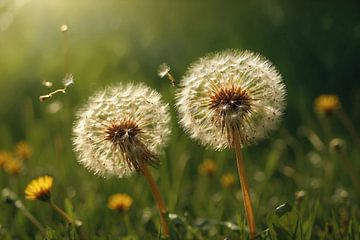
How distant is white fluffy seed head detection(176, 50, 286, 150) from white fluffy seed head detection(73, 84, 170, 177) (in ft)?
0.41

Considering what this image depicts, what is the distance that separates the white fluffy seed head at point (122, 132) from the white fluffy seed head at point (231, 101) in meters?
0.12

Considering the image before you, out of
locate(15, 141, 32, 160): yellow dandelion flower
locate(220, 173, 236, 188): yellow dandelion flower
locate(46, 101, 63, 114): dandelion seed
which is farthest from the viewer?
locate(15, 141, 32, 160): yellow dandelion flower

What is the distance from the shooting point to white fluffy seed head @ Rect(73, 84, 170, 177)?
8.09 feet

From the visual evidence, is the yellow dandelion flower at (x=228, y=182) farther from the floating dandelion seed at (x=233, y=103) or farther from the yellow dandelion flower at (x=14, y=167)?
the floating dandelion seed at (x=233, y=103)

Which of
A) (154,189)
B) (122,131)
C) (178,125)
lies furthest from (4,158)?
(154,189)

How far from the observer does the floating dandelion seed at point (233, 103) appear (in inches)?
94.6

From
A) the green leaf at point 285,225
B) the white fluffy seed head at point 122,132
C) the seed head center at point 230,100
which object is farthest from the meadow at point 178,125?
the seed head center at point 230,100

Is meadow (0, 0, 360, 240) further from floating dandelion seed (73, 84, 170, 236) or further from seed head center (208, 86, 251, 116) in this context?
seed head center (208, 86, 251, 116)

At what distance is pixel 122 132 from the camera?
8.19ft

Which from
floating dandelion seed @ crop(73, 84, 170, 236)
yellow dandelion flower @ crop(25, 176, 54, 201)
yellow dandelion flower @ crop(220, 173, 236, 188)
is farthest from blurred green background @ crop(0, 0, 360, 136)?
floating dandelion seed @ crop(73, 84, 170, 236)

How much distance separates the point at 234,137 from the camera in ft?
7.66

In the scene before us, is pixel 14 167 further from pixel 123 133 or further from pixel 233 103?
pixel 233 103

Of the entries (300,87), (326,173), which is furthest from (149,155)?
(300,87)

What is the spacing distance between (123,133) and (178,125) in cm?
242
